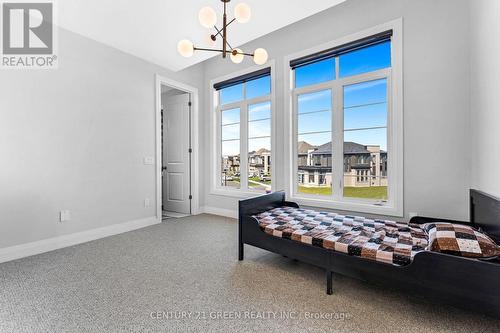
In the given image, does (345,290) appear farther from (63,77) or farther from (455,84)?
(63,77)

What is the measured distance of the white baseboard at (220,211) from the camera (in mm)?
4257

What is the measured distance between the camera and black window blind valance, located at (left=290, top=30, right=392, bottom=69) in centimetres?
273

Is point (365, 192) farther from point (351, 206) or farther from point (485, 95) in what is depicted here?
point (485, 95)

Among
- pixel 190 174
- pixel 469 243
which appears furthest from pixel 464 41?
pixel 190 174

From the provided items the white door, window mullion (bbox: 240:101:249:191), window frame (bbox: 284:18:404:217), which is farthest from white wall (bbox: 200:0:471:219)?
the white door

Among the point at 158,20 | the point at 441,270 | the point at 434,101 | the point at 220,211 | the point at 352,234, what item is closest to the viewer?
the point at 441,270

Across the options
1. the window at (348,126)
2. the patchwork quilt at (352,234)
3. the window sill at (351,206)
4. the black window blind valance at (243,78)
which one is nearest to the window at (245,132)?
the black window blind valance at (243,78)

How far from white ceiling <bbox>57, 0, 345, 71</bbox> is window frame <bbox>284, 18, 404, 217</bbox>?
682 mm

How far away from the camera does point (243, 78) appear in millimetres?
4094

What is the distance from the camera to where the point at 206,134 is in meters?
4.68

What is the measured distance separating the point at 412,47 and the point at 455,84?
585 mm

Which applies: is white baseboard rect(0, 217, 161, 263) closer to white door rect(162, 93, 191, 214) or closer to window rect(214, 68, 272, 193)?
white door rect(162, 93, 191, 214)

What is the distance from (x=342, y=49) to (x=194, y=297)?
10.4ft

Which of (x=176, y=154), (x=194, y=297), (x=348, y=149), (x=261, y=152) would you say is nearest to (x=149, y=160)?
(x=176, y=154)
